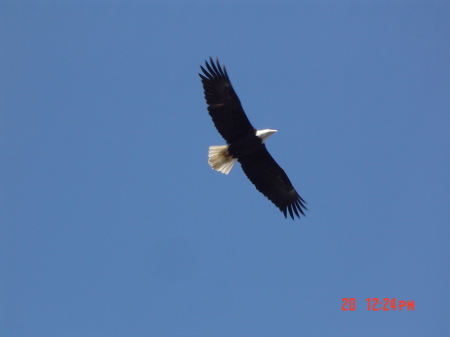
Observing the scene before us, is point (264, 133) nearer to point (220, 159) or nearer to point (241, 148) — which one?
point (241, 148)

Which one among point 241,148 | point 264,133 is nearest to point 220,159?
point 241,148

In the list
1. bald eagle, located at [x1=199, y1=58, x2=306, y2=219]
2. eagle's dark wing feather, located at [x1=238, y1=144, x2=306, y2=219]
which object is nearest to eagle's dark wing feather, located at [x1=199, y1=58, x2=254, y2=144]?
bald eagle, located at [x1=199, y1=58, x2=306, y2=219]

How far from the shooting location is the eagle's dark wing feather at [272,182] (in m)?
10.6

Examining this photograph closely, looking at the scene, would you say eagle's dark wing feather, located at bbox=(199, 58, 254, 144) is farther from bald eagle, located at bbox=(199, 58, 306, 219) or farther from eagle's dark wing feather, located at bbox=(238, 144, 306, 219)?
eagle's dark wing feather, located at bbox=(238, 144, 306, 219)

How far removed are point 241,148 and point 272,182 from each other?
121cm

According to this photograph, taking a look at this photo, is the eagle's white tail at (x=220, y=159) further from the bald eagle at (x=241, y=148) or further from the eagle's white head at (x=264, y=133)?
the eagle's white head at (x=264, y=133)

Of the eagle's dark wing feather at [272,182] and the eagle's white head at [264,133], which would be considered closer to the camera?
the eagle's white head at [264,133]

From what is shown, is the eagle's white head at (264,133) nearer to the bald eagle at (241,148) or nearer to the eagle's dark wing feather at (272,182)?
the bald eagle at (241,148)

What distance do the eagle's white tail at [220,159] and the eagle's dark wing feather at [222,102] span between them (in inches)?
19.4

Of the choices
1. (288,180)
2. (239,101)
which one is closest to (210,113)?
(239,101)

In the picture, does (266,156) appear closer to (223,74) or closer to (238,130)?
(238,130)

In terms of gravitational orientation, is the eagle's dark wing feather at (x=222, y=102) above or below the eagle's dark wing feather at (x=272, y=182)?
above

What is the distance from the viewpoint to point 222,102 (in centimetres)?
984

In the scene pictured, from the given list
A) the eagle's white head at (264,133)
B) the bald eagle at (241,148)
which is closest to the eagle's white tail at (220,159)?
the bald eagle at (241,148)
